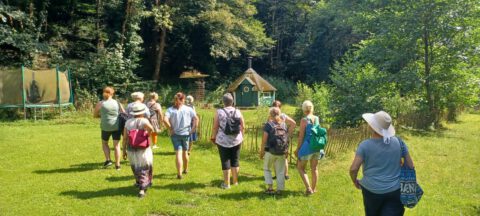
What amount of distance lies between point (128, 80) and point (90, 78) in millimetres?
2779

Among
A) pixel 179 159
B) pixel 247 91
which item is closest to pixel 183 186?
pixel 179 159

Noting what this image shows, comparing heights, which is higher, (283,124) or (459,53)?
(459,53)

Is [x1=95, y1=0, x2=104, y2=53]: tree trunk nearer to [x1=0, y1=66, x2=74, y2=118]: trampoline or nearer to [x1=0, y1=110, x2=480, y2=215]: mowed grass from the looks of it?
[x1=0, y1=66, x2=74, y2=118]: trampoline

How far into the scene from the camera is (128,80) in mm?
25562

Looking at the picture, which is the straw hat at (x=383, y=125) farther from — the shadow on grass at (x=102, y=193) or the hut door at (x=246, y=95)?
the hut door at (x=246, y=95)

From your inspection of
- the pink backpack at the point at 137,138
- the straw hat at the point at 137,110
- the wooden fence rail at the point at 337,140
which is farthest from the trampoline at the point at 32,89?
the pink backpack at the point at 137,138

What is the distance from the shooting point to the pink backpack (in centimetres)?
639

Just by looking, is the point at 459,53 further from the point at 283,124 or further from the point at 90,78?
the point at 90,78

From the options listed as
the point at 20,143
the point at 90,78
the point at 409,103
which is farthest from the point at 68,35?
the point at 409,103

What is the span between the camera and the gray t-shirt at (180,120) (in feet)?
24.9

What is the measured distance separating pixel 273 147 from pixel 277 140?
0.14m

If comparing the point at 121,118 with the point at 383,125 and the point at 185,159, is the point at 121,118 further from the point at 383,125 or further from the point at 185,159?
the point at 383,125

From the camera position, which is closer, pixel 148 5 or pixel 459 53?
pixel 459 53

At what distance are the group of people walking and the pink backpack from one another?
0.08 meters
